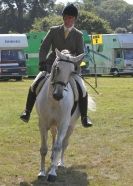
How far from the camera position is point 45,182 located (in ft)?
24.0

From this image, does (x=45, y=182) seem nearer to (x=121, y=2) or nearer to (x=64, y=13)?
(x=64, y=13)

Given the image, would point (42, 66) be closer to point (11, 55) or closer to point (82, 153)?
point (82, 153)

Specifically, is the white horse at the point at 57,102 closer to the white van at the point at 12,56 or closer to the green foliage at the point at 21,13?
the white van at the point at 12,56

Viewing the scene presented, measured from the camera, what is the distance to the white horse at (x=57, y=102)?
273 inches

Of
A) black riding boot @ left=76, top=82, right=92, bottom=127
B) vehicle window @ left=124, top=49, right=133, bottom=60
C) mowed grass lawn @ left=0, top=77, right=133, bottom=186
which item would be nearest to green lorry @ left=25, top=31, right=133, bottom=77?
vehicle window @ left=124, top=49, right=133, bottom=60

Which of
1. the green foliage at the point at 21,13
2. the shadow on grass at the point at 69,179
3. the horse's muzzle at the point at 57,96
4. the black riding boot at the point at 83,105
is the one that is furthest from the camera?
the green foliage at the point at 21,13

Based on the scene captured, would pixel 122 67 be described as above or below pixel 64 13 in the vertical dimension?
below

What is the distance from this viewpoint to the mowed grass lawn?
762 cm

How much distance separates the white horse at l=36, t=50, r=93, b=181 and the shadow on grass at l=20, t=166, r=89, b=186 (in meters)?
0.14

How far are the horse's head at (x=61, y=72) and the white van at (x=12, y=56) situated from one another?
29283 mm

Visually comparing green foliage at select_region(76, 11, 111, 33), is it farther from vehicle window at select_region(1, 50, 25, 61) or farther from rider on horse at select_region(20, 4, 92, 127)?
rider on horse at select_region(20, 4, 92, 127)

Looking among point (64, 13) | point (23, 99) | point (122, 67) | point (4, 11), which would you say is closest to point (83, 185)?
point (64, 13)

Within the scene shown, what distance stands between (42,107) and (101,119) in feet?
22.0

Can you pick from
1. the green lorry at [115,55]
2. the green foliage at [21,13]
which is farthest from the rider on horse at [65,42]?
the green foliage at [21,13]
